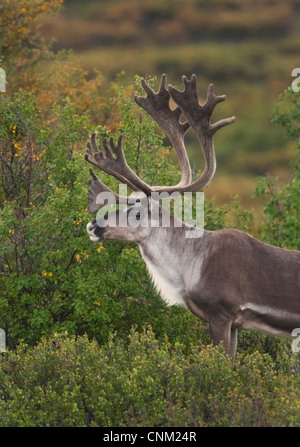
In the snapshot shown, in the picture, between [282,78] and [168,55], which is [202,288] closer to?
[282,78]

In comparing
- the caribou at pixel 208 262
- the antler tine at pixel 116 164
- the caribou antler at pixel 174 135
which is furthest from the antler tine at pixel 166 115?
the antler tine at pixel 116 164

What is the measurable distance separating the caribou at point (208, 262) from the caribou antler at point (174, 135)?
11 millimetres

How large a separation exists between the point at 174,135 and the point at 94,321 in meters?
2.42

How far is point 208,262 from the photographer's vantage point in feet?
34.1

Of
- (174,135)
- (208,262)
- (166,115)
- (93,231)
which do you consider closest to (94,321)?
(93,231)

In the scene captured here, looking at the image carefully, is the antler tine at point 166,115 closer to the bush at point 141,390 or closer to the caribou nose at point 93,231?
the caribou nose at point 93,231

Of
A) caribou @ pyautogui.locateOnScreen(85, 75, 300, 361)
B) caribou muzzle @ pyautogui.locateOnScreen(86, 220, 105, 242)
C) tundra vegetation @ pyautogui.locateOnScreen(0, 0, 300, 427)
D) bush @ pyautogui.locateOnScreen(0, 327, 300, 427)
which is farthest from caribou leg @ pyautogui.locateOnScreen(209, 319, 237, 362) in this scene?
caribou muzzle @ pyautogui.locateOnScreen(86, 220, 105, 242)

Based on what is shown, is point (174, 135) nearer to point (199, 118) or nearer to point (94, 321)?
point (199, 118)

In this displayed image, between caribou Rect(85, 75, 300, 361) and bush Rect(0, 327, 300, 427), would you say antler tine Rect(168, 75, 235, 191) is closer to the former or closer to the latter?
caribou Rect(85, 75, 300, 361)

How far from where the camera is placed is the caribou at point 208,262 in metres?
10.2

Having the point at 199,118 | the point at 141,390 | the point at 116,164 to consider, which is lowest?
the point at 141,390

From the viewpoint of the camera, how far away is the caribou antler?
35.3 feet
